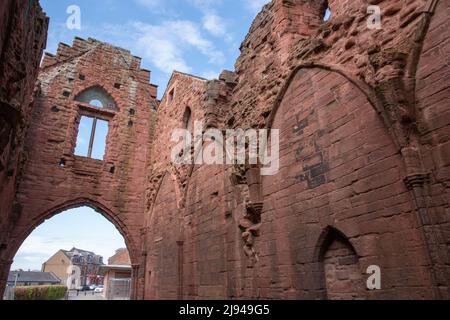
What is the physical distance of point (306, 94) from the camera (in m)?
4.98

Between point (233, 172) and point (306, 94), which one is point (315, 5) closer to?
point (306, 94)

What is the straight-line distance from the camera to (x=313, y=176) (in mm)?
4492

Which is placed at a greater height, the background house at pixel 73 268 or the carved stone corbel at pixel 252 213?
the background house at pixel 73 268

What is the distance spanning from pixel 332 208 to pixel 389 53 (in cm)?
191

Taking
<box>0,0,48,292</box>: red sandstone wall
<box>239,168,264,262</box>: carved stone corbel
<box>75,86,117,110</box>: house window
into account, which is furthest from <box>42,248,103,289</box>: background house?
<box>239,168,264,262</box>: carved stone corbel

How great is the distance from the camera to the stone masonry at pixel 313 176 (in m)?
3.22

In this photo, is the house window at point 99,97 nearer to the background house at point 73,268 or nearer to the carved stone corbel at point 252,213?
the carved stone corbel at point 252,213

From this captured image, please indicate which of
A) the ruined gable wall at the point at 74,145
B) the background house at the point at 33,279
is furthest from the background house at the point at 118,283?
the background house at the point at 33,279

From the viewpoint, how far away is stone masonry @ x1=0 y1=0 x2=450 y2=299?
3.22m

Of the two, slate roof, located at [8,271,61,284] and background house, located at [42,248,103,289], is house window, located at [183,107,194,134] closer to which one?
slate roof, located at [8,271,61,284]

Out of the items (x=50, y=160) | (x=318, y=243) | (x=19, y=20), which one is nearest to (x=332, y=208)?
(x=318, y=243)

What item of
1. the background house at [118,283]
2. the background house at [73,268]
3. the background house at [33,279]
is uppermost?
the background house at [73,268]

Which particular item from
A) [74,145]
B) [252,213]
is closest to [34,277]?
[74,145]

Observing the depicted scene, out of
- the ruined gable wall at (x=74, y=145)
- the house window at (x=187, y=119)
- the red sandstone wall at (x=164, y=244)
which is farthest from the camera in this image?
the ruined gable wall at (x=74, y=145)
